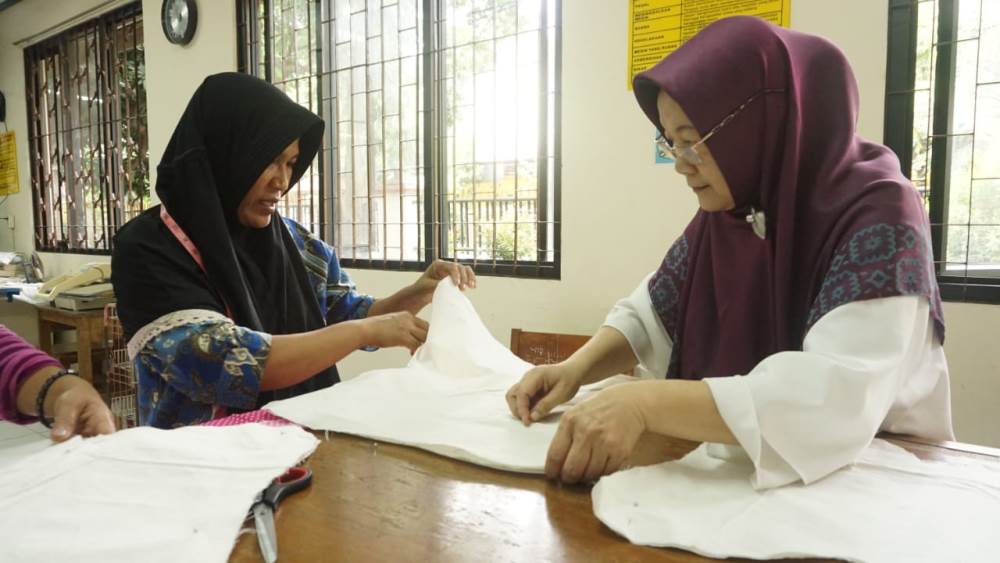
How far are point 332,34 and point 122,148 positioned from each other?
229cm

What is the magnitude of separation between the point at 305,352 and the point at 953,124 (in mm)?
1790

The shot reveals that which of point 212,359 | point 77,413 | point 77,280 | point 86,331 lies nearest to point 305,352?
point 212,359

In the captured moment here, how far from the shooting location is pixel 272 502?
68 centimetres

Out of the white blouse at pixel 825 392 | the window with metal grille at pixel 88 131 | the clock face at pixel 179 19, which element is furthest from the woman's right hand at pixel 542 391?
the window with metal grille at pixel 88 131

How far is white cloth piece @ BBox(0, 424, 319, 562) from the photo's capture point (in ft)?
1.86

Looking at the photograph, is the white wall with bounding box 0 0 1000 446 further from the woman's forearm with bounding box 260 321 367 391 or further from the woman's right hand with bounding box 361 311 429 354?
the woman's forearm with bounding box 260 321 367 391

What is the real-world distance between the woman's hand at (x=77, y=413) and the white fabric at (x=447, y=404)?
24cm

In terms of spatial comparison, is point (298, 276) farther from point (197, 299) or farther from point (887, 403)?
point (887, 403)

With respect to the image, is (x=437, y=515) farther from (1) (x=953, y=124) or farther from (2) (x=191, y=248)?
(1) (x=953, y=124)

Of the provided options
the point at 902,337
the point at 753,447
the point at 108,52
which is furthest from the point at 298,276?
the point at 108,52

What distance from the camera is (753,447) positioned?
2.36 feet

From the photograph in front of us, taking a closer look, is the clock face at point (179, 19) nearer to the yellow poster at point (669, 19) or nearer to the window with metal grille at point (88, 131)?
the window with metal grille at point (88, 131)

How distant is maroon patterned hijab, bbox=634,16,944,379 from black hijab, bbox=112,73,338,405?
0.92m

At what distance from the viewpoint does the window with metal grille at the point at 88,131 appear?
4336 millimetres
